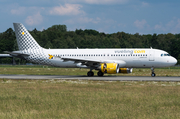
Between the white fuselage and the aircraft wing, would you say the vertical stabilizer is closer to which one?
the white fuselage

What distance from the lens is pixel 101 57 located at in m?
39.0

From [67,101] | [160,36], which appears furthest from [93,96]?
[160,36]

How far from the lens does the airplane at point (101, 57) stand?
37.2 meters

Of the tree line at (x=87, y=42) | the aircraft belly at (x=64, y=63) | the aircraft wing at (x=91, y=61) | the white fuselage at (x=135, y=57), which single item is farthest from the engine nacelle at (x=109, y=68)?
the tree line at (x=87, y=42)

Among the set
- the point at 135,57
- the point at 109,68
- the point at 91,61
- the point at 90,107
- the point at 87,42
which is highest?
the point at 87,42

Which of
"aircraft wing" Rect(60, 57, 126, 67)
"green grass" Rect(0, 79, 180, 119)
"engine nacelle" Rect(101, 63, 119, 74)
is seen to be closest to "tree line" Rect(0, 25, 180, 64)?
"aircraft wing" Rect(60, 57, 126, 67)

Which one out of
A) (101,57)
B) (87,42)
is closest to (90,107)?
(101,57)

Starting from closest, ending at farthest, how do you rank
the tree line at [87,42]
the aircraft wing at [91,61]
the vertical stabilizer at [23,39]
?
the aircraft wing at [91,61] → the vertical stabilizer at [23,39] → the tree line at [87,42]

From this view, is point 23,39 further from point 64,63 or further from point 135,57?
point 135,57

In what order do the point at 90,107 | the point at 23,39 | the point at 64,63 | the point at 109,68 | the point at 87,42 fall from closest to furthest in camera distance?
the point at 90,107 → the point at 109,68 → the point at 64,63 → the point at 23,39 → the point at 87,42

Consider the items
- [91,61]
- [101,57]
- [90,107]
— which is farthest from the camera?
[101,57]

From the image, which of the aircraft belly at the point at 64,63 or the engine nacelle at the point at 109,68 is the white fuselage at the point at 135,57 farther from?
the engine nacelle at the point at 109,68

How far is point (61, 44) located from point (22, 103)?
110631mm

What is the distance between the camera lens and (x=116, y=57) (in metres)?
38.2
